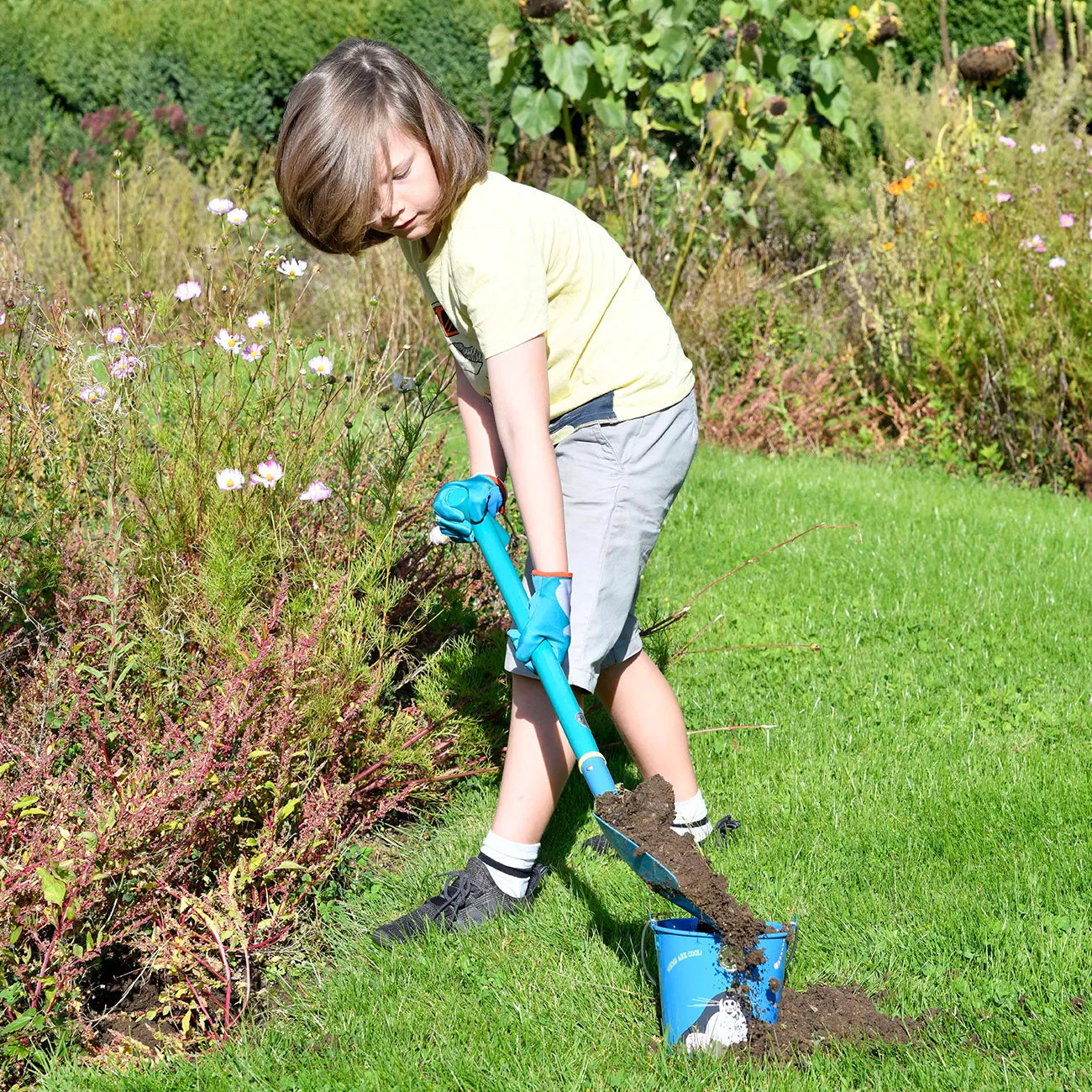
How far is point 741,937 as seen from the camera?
76.4 inches

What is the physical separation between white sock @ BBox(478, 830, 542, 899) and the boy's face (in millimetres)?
1252

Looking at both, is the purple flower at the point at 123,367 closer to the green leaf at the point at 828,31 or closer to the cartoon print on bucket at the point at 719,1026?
the cartoon print on bucket at the point at 719,1026

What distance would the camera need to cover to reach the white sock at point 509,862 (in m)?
2.46

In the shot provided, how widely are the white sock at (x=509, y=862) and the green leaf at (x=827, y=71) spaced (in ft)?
18.6

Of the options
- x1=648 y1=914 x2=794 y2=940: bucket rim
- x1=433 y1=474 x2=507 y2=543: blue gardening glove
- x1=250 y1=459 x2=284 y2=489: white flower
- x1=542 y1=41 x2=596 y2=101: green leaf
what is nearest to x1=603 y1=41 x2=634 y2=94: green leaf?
x1=542 y1=41 x2=596 y2=101: green leaf

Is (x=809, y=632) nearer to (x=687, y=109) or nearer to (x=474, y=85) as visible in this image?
(x=687, y=109)

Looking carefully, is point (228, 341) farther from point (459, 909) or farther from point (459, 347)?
point (459, 909)

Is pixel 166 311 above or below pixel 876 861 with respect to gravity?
above

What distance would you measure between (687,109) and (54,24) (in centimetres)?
920

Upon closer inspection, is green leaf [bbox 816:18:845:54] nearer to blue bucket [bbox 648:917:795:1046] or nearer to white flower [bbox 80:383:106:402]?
white flower [bbox 80:383:106:402]

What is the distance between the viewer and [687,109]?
267 inches

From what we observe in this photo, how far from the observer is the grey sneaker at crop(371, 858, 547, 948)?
246 centimetres

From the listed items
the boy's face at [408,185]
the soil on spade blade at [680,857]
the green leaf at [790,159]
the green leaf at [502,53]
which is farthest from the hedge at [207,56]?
the soil on spade blade at [680,857]

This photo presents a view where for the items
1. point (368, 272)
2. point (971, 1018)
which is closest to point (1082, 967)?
point (971, 1018)
